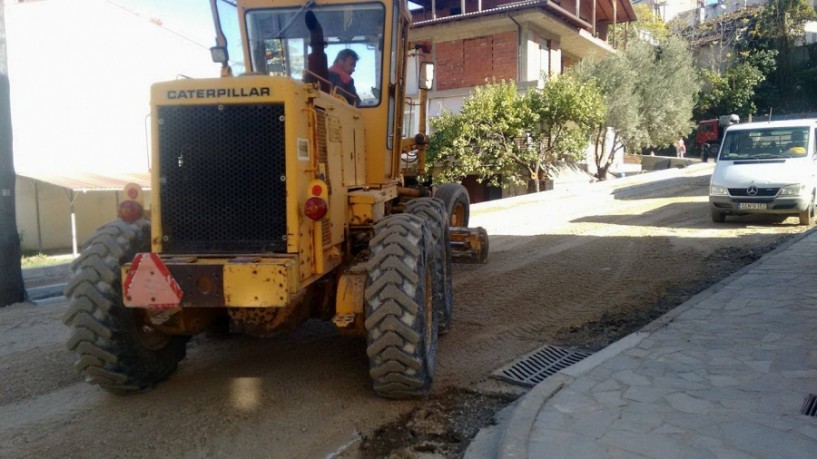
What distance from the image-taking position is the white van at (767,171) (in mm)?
12336

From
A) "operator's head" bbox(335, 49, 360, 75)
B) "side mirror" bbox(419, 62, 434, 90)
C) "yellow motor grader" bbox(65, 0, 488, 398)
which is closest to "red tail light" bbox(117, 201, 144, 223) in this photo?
"yellow motor grader" bbox(65, 0, 488, 398)

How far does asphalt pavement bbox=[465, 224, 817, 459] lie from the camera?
3.80 meters

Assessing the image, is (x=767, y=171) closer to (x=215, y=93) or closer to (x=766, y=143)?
(x=766, y=143)

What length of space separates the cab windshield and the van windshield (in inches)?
394

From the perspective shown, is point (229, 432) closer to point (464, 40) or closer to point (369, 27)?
point (369, 27)

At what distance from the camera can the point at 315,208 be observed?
174 inches

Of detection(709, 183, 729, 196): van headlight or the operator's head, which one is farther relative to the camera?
detection(709, 183, 729, 196): van headlight

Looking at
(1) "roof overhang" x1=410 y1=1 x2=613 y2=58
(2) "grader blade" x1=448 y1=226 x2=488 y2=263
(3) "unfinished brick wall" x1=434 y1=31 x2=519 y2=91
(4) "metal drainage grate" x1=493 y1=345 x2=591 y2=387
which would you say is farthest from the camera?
(3) "unfinished brick wall" x1=434 y1=31 x2=519 y2=91

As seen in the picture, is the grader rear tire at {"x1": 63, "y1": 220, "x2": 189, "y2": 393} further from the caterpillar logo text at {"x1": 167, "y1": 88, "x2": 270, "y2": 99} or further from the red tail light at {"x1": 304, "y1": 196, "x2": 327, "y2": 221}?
the red tail light at {"x1": 304, "y1": 196, "x2": 327, "y2": 221}

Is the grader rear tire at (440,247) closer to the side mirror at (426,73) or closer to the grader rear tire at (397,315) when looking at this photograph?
the grader rear tire at (397,315)

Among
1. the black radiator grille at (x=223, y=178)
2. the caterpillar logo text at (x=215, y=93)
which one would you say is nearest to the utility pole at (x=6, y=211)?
the black radiator grille at (x=223, y=178)

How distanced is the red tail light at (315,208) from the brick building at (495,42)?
20919mm

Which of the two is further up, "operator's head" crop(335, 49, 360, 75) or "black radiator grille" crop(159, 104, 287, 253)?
"operator's head" crop(335, 49, 360, 75)

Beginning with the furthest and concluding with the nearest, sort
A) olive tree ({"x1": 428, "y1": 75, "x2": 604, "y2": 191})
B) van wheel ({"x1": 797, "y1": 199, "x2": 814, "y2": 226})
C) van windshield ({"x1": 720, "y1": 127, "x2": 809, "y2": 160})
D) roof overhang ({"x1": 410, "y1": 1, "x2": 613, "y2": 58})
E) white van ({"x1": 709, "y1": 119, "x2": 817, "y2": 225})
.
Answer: roof overhang ({"x1": 410, "y1": 1, "x2": 613, "y2": 58}), olive tree ({"x1": 428, "y1": 75, "x2": 604, "y2": 191}), van windshield ({"x1": 720, "y1": 127, "x2": 809, "y2": 160}), van wheel ({"x1": 797, "y1": 199, "x2": 814, "y2": 226}), white van ({"x1": 709, "y1": 119, "x2": 817, "y2": 225})
